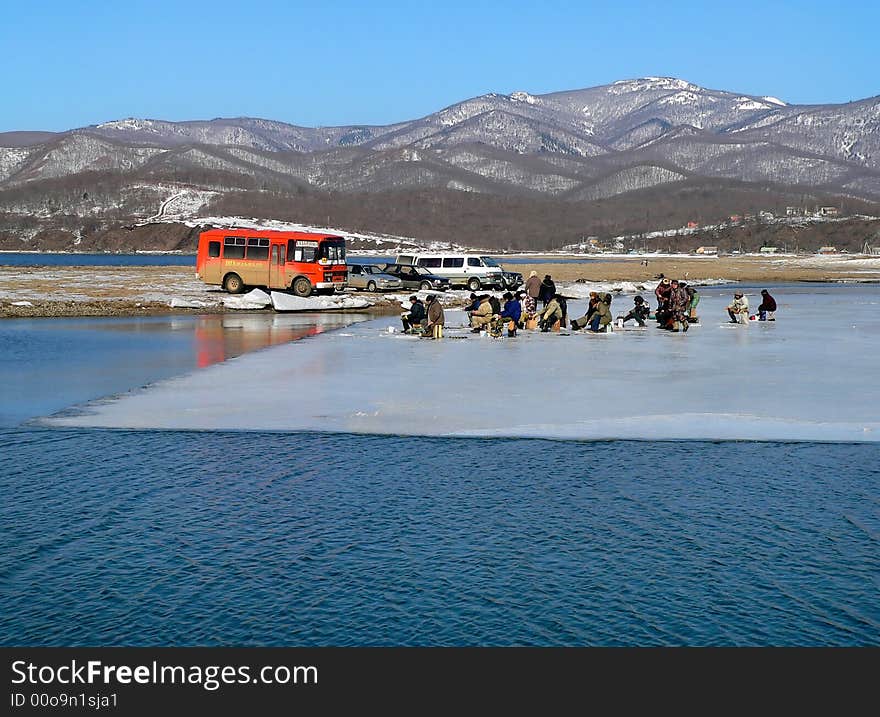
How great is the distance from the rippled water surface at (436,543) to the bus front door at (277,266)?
109 ft

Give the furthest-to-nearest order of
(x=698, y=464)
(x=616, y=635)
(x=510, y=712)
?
(x=698, y=464) < (x=616, y=635) < (x=510, y=712)

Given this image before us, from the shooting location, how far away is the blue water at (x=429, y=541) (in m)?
7.52

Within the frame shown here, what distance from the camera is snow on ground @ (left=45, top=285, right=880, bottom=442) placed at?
15.1m

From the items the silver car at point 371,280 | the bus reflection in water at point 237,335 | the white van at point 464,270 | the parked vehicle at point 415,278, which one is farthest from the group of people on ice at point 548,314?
the white van at point 464,270

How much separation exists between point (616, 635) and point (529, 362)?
16103 mm

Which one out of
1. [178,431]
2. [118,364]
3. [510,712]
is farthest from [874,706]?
[118,364]

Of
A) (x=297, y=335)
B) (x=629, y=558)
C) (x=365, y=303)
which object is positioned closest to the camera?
(x=629, y=558)

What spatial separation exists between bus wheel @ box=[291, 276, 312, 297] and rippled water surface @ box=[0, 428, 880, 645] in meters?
32.6

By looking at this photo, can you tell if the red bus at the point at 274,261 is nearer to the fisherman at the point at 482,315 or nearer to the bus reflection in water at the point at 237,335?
the bus reflection in water at the point at 237,335

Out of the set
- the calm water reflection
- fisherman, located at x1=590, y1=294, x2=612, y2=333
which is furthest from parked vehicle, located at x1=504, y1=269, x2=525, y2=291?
fisherman, located at x1=590, y1=294, x2=612, y2=333

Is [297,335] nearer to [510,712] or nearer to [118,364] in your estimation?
[118,364]

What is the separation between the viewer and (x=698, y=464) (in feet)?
41.8

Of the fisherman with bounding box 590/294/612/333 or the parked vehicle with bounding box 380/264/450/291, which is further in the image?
the parked vehicle with bounding box 380/264/450/291

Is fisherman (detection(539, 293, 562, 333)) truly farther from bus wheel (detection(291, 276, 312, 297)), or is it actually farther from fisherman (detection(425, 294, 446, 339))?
bus wheel (detection(291, 276, 312, 297))
